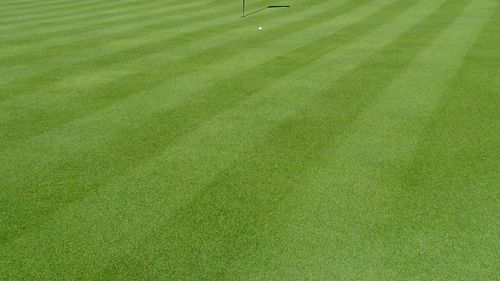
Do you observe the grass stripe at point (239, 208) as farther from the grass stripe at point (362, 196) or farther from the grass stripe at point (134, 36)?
the grass stripe at point (134, 36)

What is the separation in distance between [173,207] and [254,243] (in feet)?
4.60

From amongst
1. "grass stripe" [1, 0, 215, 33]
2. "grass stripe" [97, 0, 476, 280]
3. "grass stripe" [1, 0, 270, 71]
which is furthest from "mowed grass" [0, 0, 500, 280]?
"grass stripe" [1, 0, 215, 33]

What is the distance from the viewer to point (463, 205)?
20.5ft

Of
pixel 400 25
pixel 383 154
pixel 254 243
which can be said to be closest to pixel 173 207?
pixel 254 243

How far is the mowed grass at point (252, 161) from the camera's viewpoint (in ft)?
17.7

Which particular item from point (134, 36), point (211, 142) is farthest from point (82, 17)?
point (211, 142)

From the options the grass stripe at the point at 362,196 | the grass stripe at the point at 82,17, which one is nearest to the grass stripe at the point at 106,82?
the grass stripe at the point at 362,196

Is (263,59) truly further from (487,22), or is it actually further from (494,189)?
(487,22)

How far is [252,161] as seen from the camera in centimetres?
761

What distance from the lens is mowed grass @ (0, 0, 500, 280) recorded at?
5391 millimetres

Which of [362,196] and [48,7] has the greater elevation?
[48,7]

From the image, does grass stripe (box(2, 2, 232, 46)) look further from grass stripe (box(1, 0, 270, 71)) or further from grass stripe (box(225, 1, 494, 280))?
grass stripe (box(225, 1, 494, 280))

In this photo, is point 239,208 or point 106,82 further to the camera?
point 106,82

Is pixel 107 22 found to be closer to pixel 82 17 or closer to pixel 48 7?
pixel 82 17
